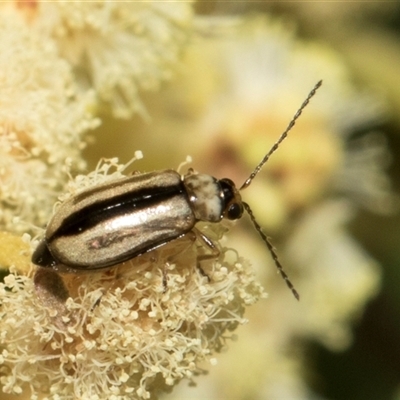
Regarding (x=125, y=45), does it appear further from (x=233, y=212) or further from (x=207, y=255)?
(x=207, y=255)

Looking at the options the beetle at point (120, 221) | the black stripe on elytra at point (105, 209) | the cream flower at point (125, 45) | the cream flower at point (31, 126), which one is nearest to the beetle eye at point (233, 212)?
the beetle at point (120, 221)

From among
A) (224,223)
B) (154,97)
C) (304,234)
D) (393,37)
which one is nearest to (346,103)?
(393,37)

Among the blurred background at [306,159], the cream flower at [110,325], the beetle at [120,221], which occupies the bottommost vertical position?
the blurred background at [306,159]

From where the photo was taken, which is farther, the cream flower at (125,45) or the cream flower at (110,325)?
the cream flower at (125,45)

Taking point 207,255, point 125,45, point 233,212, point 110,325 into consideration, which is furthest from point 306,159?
point 110,325

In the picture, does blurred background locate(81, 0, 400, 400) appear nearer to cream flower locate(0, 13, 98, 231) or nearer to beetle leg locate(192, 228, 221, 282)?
cream flower locate(0, 13, 98, 231)

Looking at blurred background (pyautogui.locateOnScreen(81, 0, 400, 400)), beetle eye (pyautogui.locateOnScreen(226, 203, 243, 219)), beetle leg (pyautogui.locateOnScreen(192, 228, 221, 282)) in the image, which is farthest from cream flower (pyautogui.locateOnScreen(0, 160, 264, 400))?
blurred background (pyautogui.locateOnScreen(81, 0, 400, 400))

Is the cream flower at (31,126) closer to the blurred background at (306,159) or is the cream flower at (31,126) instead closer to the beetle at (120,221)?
the beetle at (120,221)

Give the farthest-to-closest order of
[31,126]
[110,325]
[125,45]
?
[125,45]
[31,126]
[110,325]
